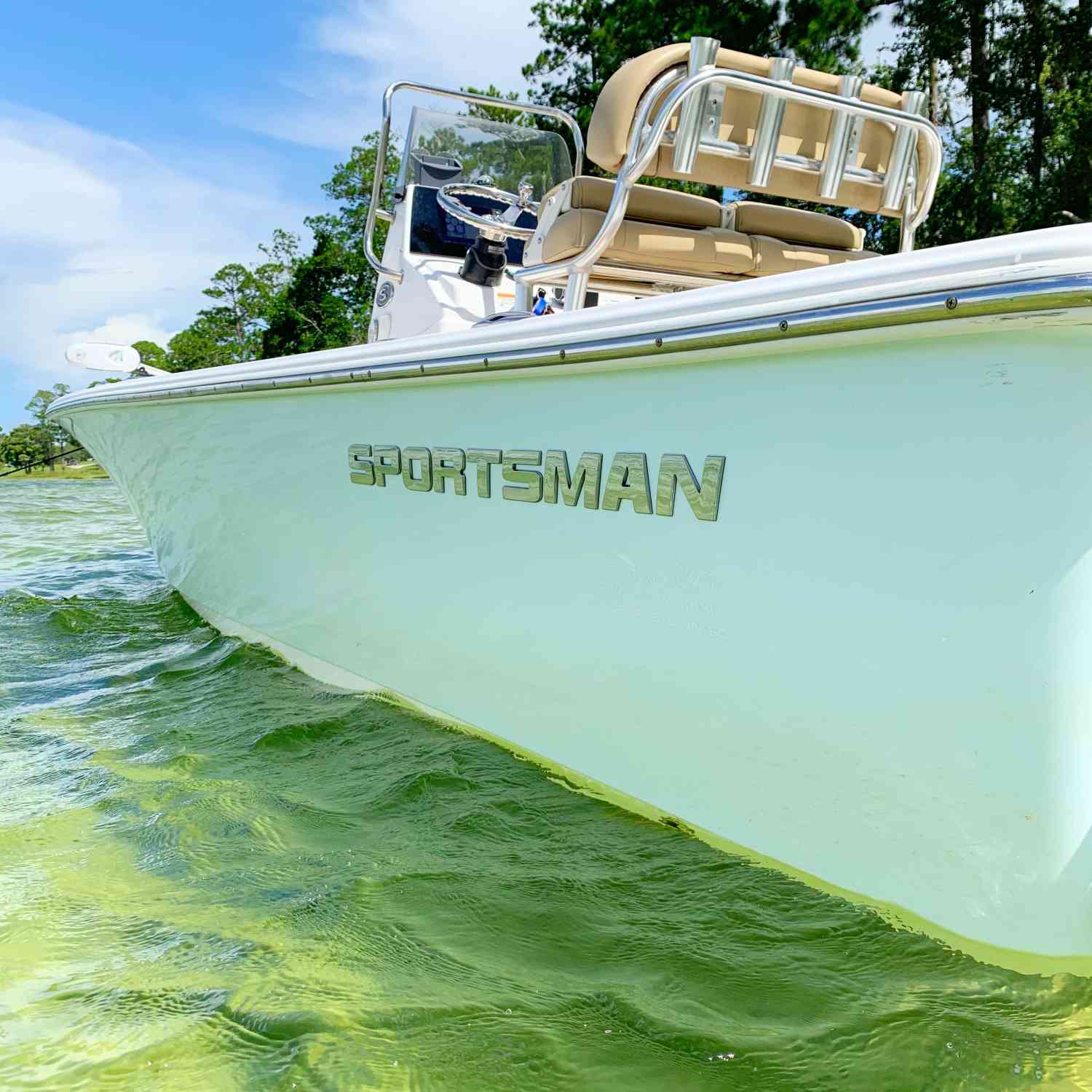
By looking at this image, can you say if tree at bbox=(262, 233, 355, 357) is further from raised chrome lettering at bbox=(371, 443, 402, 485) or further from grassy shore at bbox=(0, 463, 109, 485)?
raised chrome lettering at bbox=(371, 443, 402, 485)

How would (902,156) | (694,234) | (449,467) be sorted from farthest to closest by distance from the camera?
(694,234)
(902,156)
(449,467)

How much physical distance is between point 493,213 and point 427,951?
383 centimetres

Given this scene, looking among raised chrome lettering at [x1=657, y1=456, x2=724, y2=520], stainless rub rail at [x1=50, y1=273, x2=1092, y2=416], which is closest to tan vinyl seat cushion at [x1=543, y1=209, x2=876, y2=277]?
stainless rub rail at [x1=50, y1=273, x2=1092, y2=416]

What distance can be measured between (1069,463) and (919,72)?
750 inches

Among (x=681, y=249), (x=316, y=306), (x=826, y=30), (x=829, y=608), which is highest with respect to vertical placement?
(x=826, y=30)

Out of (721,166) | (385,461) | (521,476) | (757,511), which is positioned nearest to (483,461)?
(521,476)

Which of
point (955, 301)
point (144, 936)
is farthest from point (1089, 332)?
point (144, 936)

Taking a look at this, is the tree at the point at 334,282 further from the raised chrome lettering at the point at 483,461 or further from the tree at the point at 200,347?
the raised chrome lettering at the point at 483,461

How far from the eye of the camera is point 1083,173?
48.2ft

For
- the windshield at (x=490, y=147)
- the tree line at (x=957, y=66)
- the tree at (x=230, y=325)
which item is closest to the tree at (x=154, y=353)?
the tree at (x=230, y=325)

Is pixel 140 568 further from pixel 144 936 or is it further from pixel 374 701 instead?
pixel 144 936

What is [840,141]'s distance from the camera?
2.65 metres

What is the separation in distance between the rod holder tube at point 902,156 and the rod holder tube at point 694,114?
61 cm

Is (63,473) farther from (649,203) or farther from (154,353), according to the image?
(649,203)
